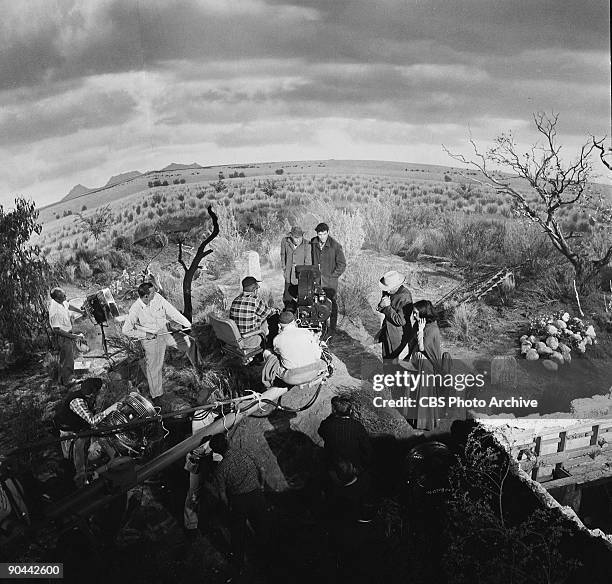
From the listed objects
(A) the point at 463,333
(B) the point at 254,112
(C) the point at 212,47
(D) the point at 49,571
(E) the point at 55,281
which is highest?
(C) the point at 212,47

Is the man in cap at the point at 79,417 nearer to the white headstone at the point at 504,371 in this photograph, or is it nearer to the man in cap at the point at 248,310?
the man in cap at the point at 248,310

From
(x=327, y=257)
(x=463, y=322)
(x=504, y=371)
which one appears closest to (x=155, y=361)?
(x=327, y=257)

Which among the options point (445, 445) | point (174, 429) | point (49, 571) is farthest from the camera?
point (174, 429)

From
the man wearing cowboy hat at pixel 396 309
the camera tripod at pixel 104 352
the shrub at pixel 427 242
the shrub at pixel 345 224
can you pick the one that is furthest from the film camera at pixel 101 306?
the shrub at pixel 427 242

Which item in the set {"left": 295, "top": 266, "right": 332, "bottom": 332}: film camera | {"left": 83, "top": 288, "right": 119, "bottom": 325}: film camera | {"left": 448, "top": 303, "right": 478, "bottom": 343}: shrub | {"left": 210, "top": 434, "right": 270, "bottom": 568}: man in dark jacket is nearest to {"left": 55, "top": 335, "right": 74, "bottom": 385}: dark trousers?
{"left": 83, "top": 288, "right": 119, "bottom": 325}: film camera

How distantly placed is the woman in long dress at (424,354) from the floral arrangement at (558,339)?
1.41 m

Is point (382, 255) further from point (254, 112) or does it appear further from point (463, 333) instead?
point (254, 112)

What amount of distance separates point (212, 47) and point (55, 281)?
323 cm

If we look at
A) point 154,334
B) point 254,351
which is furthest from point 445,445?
point 154,334

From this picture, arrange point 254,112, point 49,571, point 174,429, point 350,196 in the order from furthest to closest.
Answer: point 350,196
point 254,112
point 174,429
point 49,571

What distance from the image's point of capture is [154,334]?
628 cm

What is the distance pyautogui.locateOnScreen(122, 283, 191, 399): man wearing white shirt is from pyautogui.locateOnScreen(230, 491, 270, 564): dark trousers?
2.13 meters

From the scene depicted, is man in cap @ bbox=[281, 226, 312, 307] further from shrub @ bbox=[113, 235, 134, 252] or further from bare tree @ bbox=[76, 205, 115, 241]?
bare tree @ bbox=[76, 205, 115, 241]

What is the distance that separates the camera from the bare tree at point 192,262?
717 cm
